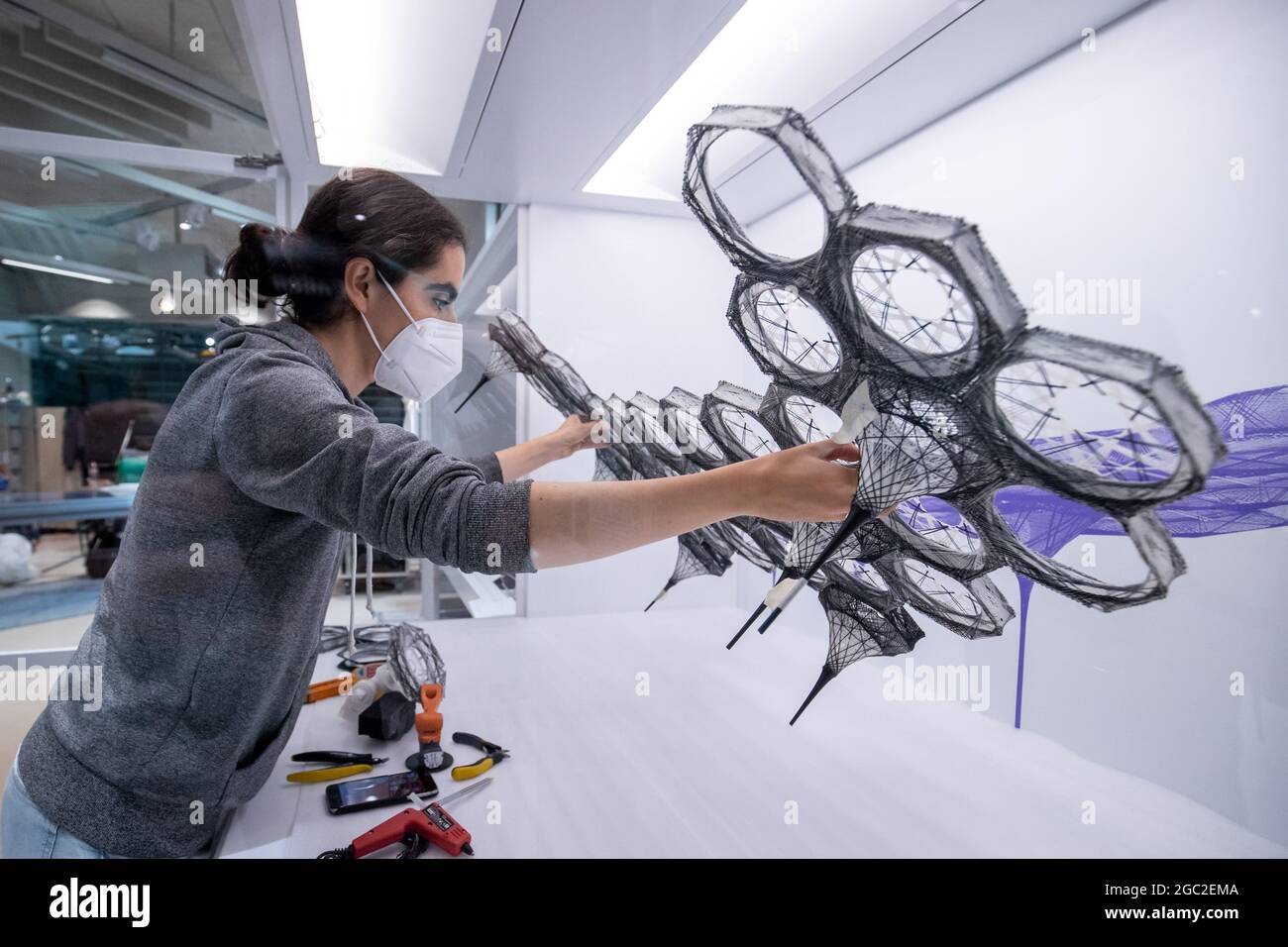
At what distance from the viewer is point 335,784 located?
872 millimetres

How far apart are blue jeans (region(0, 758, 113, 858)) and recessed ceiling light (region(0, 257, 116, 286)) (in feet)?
2.44

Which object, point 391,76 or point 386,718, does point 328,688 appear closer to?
point 386,718

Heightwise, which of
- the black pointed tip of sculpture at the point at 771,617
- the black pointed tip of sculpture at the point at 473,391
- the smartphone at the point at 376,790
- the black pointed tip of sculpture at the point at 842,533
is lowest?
the smartphone at the point at 376,790

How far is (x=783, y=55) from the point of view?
2.91 feet

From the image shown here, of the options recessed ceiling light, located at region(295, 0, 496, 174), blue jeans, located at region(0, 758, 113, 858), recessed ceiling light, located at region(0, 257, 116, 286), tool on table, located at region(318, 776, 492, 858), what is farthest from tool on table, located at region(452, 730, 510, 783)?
recessed ceiling light, located at region(295, 0, 496, 174)

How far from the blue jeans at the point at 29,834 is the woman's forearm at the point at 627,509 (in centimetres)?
64

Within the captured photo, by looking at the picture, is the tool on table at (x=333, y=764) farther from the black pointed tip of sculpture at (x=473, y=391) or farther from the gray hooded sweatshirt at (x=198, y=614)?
the black pointed tip of sculpture at (x=473, y=391)

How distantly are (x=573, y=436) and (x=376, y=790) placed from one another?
2.73ft

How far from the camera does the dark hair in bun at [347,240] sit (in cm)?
83

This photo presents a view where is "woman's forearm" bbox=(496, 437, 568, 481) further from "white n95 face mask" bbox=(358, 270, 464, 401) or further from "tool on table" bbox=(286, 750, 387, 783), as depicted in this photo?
"tool on table" bbox=(286, 750, 387, 783)

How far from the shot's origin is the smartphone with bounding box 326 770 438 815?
2.73 ft

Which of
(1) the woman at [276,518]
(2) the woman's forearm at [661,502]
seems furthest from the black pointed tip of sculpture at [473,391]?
(2) the woman's forearm at [661,502]

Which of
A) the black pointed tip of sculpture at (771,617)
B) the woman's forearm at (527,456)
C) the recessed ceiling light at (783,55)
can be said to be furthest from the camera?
the woman's forearm at (527,456)
